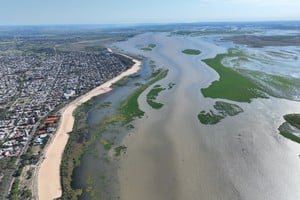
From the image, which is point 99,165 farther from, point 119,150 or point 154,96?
point 154,96

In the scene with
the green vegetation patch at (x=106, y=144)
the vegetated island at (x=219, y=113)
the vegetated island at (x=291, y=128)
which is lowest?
the green vegetation patch at (x=106, y=144)

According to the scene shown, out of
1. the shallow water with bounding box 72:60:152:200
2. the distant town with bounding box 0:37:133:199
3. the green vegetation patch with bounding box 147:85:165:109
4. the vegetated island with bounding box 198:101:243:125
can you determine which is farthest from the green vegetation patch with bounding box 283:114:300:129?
the distant town with bounding box 0:37:133:199

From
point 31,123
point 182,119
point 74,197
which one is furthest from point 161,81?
point 74,197

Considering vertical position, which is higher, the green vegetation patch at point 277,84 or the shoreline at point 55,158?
the shoreline at point 55,158

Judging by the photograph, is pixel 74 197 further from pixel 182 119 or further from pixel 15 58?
pixel 15 58

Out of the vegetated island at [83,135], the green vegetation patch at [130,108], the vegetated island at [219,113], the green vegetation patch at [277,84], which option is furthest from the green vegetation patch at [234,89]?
the vegetated island at [83,135]

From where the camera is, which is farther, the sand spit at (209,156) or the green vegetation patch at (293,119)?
the green vegetation patch at (293,119)

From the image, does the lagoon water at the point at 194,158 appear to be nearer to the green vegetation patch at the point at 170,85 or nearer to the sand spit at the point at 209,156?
the sand spit at the point at 209,156

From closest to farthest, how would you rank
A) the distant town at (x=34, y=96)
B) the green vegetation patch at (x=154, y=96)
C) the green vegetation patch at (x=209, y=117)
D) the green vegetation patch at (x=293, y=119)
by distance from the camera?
the distant town at (x=34, y=96), the green vegetation patch at (x=293, y=119), the green vegetation patch at (x=209, y=117), the green vegetation patch at (x=154, y=96)
